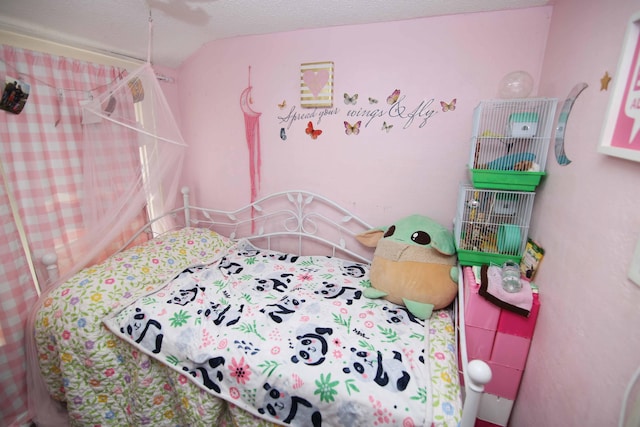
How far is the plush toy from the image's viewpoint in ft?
5.43

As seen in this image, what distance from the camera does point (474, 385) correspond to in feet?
3.10

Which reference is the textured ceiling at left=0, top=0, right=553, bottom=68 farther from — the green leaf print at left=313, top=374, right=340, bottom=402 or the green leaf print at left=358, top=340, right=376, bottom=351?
the green leaf print at left=313, top=374, right=340, bottom=402

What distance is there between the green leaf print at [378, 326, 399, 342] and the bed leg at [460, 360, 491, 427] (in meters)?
0.44

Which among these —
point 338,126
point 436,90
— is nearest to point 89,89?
point 338,126

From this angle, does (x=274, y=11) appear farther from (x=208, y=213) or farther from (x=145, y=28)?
(x=208, y=213)

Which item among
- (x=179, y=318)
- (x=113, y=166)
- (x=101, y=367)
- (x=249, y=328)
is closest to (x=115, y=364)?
(x=101, y=367)

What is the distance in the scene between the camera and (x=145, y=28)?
6.23 ft

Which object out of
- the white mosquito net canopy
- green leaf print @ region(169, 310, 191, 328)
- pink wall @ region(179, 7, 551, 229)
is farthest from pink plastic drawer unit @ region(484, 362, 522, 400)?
the white mosquito net canopy

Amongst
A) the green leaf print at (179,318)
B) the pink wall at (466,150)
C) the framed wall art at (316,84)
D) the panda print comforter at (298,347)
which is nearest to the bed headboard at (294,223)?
the pink wall at (466,150)

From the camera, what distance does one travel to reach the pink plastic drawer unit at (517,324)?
4.42 feet

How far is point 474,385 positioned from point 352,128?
1.67m

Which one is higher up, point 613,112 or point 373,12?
point 373,12

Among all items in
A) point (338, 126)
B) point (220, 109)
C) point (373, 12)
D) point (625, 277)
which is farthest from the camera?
point (220, 109)

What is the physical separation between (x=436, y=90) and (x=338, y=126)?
2.24 ft
